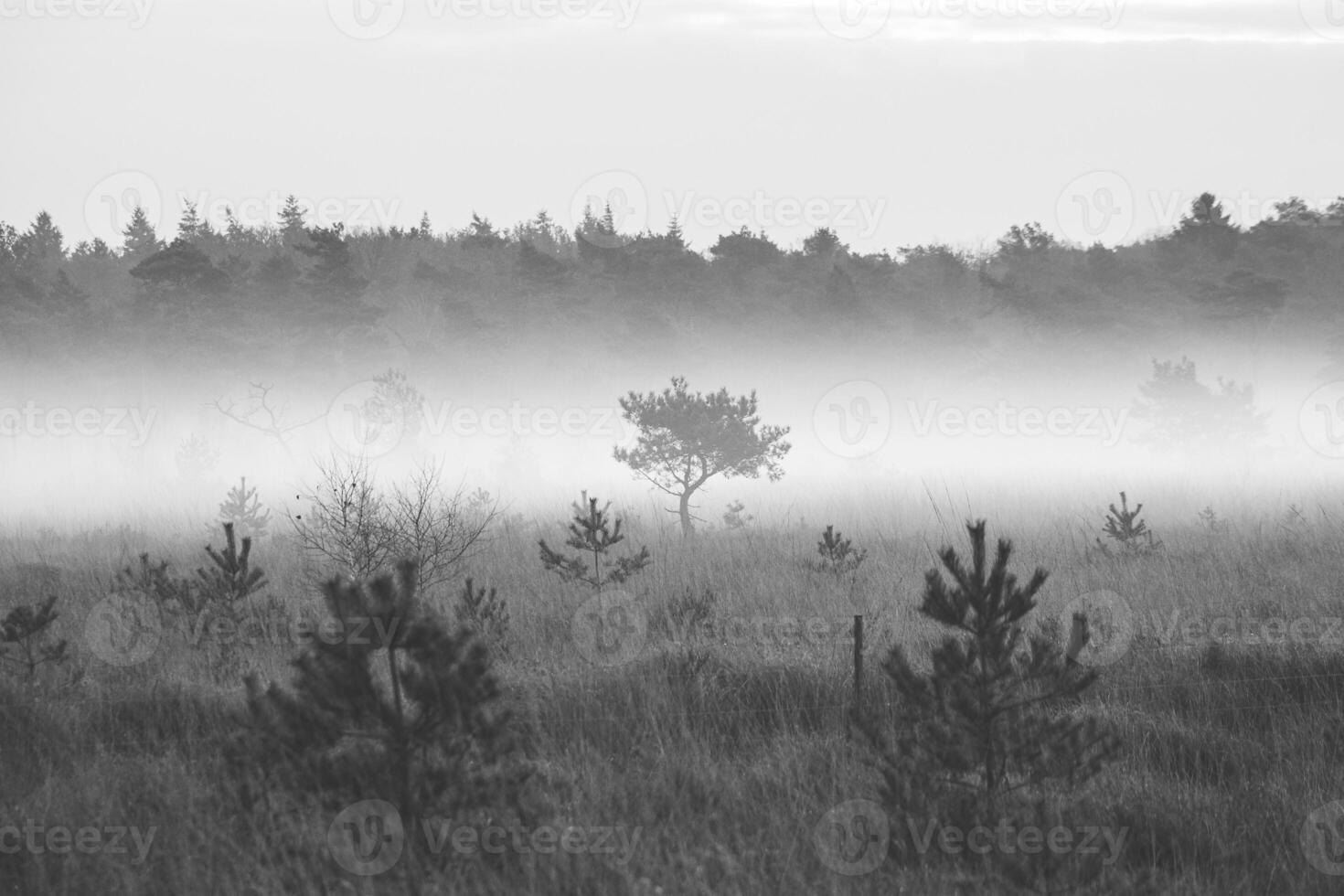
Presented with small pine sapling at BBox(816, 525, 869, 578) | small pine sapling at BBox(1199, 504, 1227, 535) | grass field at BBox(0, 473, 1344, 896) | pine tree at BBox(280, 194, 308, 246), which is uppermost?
pine tree at BBox(280, 194, 308, 246)

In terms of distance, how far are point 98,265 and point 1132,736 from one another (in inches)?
2085

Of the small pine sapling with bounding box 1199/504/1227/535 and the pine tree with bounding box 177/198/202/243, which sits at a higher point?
the pine tree with bounding box 177/198/202/243

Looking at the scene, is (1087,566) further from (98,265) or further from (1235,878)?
(98,265)

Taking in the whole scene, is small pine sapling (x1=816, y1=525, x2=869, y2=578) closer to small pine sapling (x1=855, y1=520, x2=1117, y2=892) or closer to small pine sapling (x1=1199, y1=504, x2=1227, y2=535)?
small pine sapling (x1=1199, y1=504, x2=1227, y2=535)

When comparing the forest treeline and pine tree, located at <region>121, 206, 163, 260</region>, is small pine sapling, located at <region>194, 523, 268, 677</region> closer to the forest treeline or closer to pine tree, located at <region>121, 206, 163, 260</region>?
the forest treeline

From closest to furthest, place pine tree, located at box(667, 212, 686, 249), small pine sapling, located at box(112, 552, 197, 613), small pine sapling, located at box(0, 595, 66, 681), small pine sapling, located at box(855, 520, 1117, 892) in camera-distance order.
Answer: small pine sapling, located at box(855, 520, 1117, 892) < small pine sapling, located at box(0, 595, 66, 681) < small pine sapling, located at box(112, 552, 197, 613) < pine tree, located at box(667, 212, 686, 249)

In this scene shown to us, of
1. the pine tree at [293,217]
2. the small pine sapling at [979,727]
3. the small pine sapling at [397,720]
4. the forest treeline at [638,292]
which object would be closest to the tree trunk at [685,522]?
the small pine sapling at [979,727]

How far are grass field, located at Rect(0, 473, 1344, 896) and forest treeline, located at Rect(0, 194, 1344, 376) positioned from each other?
22.7m

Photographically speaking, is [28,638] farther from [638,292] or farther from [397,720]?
[638,292]

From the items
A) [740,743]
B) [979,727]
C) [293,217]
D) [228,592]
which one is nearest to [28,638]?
[228,592]

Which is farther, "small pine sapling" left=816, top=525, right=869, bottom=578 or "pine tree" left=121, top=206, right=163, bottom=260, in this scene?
"pine tree" left=121, top=206, right=163, bottom=260

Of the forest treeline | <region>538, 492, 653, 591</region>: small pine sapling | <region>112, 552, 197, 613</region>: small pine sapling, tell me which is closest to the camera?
<region>112, 552, 197, 613</region>: small pine sapling

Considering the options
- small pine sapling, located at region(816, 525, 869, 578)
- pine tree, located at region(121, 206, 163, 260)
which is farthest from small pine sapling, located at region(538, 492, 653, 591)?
pine tree, located at region(121, 206, 163, 260)

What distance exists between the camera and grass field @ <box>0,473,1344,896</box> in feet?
14.2
